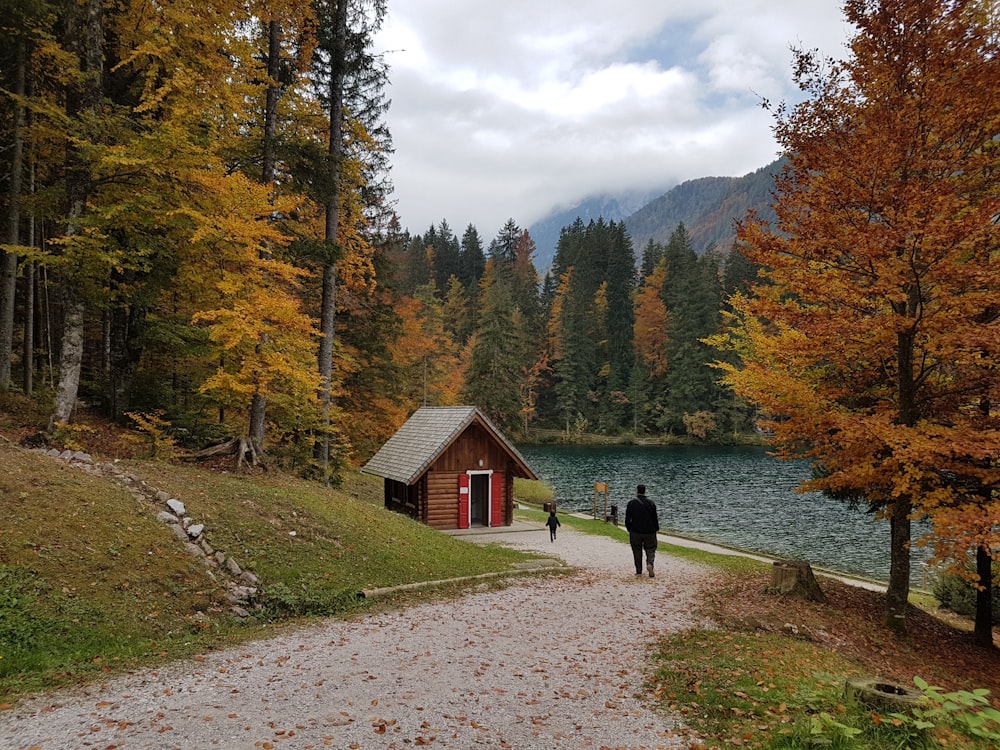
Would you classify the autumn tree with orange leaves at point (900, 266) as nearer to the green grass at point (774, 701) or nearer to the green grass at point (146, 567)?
the green grass at point (774, 701)

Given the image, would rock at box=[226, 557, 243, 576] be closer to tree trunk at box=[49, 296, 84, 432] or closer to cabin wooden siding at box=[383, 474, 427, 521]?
tree trunk at box=[49, 296, 84, 432]

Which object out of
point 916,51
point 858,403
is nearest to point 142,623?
point 858,403

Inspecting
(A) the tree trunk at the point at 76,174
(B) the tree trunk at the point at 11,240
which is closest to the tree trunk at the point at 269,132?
(A) the tree trunk at the point at 76,174

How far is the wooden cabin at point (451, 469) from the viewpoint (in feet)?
76.5

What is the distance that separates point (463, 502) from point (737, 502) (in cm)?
2222

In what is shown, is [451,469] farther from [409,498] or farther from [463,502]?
[409,498]

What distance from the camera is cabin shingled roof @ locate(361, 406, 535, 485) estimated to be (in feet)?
74.4

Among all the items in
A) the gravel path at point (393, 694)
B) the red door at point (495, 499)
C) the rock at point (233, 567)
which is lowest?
the red door at point (495, 499)

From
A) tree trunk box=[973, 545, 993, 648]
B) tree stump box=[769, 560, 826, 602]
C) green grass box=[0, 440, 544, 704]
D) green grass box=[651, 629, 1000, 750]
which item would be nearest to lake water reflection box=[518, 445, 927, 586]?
tree stump box=[769, 560, 826, 602]

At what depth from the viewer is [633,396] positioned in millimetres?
77250

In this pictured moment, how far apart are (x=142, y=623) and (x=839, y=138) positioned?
14.0 meters

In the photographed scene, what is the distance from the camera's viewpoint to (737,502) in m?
37.6

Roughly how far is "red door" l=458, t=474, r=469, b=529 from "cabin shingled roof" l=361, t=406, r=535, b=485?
Result: 197 cm

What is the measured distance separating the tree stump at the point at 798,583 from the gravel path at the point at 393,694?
3.51 m
